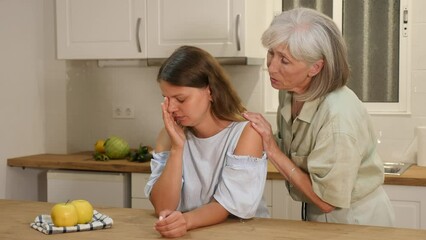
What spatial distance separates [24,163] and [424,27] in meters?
2.36

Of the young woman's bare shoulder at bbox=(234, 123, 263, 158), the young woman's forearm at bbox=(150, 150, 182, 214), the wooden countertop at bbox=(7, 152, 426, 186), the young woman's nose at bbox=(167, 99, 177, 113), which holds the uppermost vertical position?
the young woman's nose at bbox=(167, 99, 177, 113)

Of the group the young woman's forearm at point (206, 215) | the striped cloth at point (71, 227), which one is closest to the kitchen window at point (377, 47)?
the young woman's forearm at point (206, 215)

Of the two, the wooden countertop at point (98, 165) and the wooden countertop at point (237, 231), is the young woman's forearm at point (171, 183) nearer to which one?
the wooden countertop at point (237, 231)

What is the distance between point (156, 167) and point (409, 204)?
1510 millimetres

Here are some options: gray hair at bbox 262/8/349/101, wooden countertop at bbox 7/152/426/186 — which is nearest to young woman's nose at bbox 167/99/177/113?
gray hair at bbox 262/8/349/101

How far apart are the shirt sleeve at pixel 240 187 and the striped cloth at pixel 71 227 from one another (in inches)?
13.4

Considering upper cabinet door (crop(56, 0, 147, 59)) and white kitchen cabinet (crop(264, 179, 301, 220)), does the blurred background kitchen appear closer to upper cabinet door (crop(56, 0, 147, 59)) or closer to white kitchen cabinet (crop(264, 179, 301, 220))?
upper cabinet door (crop(56, 0, 147, 59))

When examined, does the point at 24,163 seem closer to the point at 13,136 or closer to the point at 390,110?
the point at 13,136

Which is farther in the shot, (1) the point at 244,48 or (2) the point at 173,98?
(1) the point at 244,48

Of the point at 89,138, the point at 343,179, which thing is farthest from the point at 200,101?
the point at 89,138

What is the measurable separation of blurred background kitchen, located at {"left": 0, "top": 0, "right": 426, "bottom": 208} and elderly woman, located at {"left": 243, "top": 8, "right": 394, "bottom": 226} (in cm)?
158

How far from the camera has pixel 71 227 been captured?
1945 mm

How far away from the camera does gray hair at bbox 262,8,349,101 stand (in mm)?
2057

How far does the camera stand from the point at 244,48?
352 centimetres
